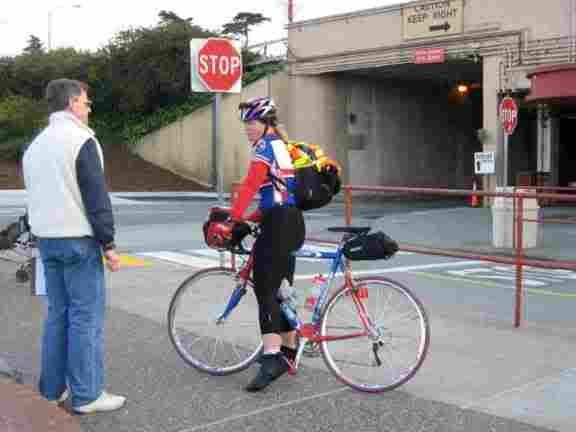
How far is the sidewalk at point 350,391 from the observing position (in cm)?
455

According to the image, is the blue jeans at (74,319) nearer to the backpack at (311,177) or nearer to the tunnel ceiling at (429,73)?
the backpack at (311,177)

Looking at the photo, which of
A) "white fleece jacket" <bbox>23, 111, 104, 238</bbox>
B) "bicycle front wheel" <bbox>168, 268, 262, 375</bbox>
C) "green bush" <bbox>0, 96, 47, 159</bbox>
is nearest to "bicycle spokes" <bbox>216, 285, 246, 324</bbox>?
"bicycle front wheel" <bbox>168, 268, 262, 375</bbox>

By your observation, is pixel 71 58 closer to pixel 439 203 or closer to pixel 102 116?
pixel 102 116

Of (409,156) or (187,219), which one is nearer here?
(187,219)

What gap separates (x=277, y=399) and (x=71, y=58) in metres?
38.3

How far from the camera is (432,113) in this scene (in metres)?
35.7

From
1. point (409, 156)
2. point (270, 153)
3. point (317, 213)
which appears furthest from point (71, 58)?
point (270, 153)

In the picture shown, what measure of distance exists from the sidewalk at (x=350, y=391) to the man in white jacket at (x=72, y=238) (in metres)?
0.27

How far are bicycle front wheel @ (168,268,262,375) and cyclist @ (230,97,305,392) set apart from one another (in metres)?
0.40

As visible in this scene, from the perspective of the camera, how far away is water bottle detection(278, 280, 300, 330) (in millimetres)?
5227

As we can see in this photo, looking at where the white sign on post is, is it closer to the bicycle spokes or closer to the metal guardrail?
the metal guardrail

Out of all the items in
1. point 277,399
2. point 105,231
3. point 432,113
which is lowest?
point 277,399

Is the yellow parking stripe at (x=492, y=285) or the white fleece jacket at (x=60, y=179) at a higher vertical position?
the white fleece jacket at (x=60, y=179)

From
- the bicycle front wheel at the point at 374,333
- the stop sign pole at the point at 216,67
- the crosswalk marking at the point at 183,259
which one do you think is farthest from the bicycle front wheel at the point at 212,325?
the crosswalk marking at the point at 183,259
